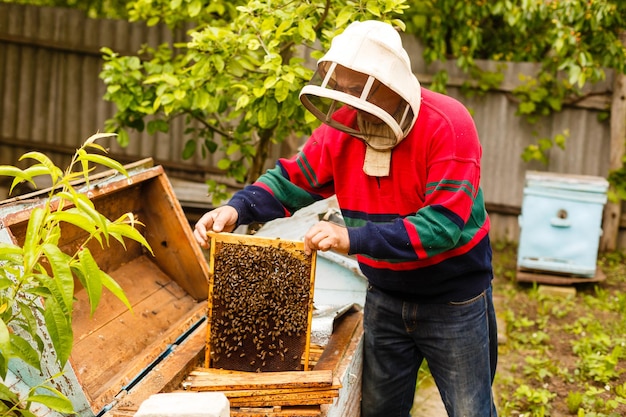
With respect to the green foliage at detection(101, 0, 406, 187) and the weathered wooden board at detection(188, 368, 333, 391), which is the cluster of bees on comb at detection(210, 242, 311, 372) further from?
the green foliage at detection(101, 0, 406, 187)

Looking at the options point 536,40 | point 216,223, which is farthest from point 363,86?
point 536,40

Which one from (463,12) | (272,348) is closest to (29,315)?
(272,348)

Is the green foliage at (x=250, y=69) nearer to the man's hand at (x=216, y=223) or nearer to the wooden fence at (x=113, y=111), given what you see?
the man's hand at (x=216, y=223)

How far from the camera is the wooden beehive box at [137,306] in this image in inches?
105

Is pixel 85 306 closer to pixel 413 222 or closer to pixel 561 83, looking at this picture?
pixel 413 222

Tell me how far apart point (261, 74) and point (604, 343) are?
3153mm

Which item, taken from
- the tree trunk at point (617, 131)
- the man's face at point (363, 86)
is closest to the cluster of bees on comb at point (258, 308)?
the man's face at point (363, 86)

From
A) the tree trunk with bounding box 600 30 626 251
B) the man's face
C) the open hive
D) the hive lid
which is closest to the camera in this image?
the man's face

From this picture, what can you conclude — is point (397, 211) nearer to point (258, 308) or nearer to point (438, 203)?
point (438, 203)

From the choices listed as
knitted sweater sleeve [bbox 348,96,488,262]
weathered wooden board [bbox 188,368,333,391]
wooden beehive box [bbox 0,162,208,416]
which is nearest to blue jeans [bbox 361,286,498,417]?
knitted sweater sleeve [bbox 348,96,488,262]

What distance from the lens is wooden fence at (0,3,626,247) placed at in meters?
7.46

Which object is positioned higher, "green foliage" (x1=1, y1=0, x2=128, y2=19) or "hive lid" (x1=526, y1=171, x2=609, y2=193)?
"green foliage" (x1=1, y1=0, x2=128, y2=19)

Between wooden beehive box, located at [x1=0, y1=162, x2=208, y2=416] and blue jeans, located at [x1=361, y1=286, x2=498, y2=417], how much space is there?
2.56 feet

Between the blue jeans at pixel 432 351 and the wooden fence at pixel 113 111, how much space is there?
4.11m
